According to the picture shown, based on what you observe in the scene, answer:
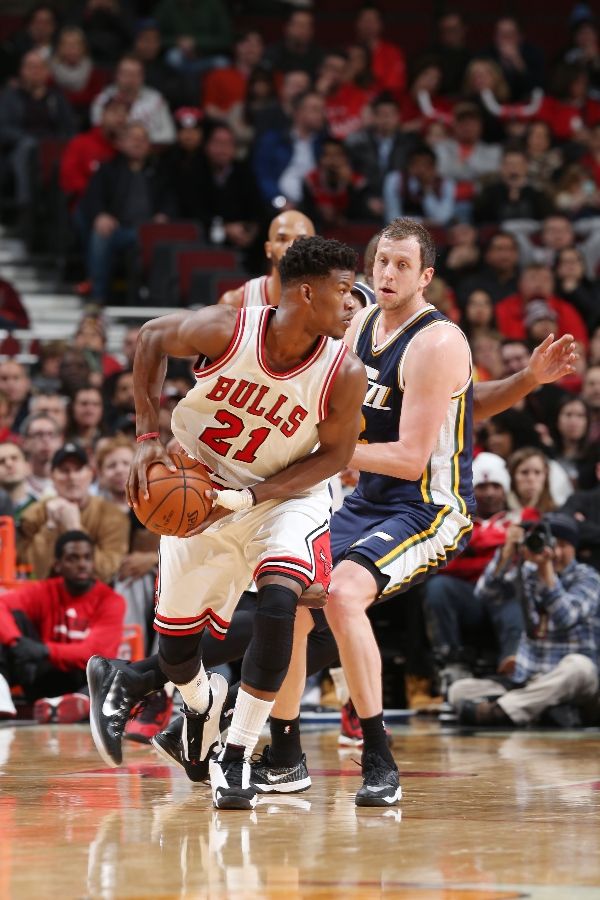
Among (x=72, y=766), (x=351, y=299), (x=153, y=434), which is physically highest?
(x=351, y=299)

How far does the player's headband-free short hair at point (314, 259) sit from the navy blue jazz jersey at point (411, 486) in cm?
74

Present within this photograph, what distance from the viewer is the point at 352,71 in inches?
647

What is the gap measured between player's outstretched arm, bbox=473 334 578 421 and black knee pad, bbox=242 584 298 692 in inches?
60.4

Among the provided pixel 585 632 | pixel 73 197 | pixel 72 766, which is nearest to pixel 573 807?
pixel 72 766

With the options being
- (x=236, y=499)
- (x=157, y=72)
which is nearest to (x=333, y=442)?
(x=236, y=499)

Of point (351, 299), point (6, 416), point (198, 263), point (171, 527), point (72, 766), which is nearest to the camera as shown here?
point (171, 527)

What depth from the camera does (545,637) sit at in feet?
28.2

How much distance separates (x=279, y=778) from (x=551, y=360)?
1905mm

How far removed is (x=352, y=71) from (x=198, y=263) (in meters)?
4.13

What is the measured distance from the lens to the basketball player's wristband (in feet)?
16.5

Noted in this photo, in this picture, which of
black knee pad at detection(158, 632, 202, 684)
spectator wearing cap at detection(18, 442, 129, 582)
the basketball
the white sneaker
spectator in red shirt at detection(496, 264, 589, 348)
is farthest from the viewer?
spectator in red shirt at detection(496, 264, 589, 348)

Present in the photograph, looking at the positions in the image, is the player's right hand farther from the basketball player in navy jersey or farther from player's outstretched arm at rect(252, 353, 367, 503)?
player's outstretched arm at rect(252, 353, 367, 503)

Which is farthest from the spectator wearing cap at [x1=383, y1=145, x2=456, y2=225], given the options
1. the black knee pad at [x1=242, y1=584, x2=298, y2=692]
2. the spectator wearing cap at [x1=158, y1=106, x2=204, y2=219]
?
the black knee pad at [x1=242, y1=584, x2=298, y2=692]

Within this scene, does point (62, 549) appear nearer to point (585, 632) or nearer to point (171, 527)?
point (585, 632)
